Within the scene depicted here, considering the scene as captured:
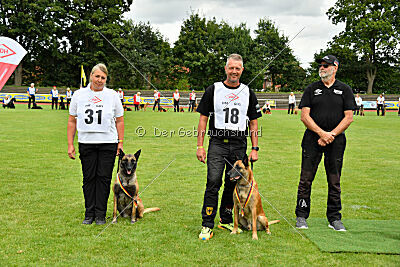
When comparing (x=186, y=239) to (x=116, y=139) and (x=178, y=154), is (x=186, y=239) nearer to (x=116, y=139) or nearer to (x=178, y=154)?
(x=116, y=139)

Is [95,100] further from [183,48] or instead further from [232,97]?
[183,48]

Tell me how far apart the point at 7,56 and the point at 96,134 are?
1.52m

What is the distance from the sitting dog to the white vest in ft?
1.59

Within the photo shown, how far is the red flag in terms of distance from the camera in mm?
4637

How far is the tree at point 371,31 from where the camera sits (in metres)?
55.4

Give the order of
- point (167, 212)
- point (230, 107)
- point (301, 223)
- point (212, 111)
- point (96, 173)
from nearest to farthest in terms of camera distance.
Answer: point (230, 107)
point (212, 111)
point (301, 223)
point (96, 173)
point (167, 212)

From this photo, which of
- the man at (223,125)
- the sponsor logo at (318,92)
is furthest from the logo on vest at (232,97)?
the sponsor logo at (318,92)

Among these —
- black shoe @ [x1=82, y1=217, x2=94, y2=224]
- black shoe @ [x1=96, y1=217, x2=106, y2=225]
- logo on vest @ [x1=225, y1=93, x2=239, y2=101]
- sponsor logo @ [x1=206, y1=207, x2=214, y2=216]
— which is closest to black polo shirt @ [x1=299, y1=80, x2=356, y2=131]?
logo on vest @ [x1=225, y1=93, x2=239, y2=101]

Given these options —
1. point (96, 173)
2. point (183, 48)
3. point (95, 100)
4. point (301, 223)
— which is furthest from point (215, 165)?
point (183, 48)

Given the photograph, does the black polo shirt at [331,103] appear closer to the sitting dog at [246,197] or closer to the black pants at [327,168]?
the black pants at [327,168]

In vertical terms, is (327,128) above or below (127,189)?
above

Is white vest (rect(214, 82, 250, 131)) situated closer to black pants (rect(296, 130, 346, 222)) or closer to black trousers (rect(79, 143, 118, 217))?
black pants (rect(296, 130, 346, 222))

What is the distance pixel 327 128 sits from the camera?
5082mm

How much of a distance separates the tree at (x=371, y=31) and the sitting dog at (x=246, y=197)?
58.2 m
